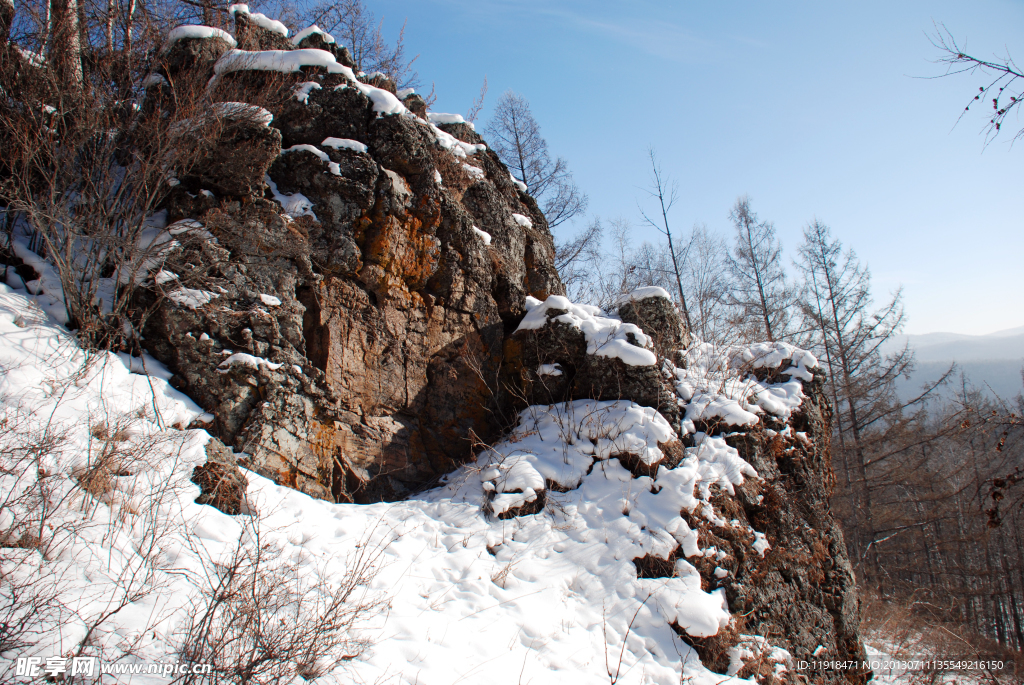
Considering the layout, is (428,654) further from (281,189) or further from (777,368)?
(777,368)

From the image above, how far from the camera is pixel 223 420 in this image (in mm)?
4383

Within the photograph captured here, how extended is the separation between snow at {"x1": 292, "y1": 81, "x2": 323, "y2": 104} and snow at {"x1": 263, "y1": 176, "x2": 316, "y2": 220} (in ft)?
4.00

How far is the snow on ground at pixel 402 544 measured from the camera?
2621mm

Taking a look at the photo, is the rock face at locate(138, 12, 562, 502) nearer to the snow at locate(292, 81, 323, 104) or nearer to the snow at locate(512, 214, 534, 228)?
the snow at locate(292, 81, 323, 104)

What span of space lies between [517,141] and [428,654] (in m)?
13.7

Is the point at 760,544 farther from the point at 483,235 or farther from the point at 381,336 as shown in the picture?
the point at 483,235

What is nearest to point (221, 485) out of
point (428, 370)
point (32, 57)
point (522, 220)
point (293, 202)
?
point (428, 370)

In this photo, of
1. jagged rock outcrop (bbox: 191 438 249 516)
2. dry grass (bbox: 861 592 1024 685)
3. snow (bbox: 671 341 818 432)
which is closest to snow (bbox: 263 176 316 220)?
jagged rock outcrop (bbox: 191 438 249 516)

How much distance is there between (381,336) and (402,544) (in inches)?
103

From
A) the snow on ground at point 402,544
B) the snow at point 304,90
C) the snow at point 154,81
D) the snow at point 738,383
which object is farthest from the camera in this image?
the snow at point 738,383

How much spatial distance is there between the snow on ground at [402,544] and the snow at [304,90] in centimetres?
352

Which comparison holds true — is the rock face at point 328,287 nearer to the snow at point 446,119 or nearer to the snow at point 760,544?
the snow at point 446,119

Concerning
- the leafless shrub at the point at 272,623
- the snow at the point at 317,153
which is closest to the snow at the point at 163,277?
the snow at the point at 317,153

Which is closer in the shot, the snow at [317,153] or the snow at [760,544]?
the snow at [760,544]
